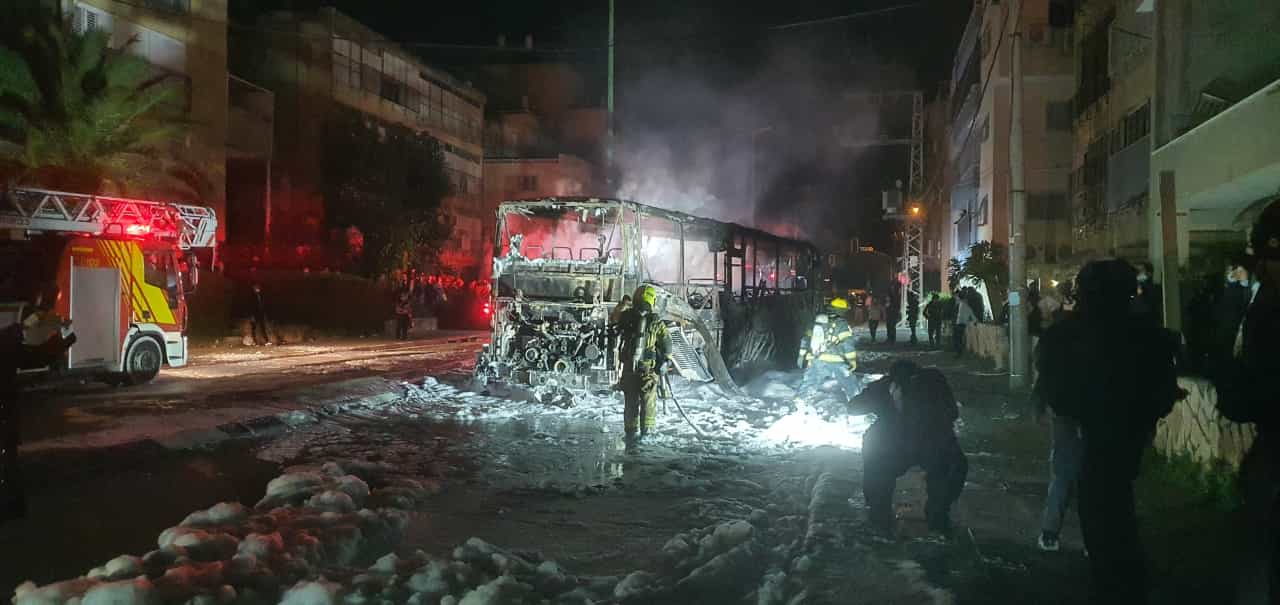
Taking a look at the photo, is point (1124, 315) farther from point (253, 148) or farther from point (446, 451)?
point (253, 148)

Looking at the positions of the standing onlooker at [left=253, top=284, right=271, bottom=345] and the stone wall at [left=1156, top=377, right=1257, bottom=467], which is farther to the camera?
the standing onlooker at [left=253, top=284, right=271, bottom=345]

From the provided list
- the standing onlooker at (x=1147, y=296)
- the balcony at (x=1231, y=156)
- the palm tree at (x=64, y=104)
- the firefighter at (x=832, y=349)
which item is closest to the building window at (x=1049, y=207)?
the balcony at (x=1231, y=156)

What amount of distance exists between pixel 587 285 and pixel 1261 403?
1024 centimetres

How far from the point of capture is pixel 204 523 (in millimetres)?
5840

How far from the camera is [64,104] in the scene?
66.0 feet

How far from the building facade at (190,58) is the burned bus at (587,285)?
530 inches

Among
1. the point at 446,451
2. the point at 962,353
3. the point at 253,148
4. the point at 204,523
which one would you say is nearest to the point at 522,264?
the point at 446,451

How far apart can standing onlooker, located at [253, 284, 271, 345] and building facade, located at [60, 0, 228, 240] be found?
3.45 metres

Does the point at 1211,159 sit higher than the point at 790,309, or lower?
higher

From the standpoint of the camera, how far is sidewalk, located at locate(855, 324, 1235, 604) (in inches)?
196

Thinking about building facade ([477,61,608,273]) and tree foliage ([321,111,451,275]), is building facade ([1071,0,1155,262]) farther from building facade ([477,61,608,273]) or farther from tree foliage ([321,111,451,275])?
tree foliage ([321,111,451,275])

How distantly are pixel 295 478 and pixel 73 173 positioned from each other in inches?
655

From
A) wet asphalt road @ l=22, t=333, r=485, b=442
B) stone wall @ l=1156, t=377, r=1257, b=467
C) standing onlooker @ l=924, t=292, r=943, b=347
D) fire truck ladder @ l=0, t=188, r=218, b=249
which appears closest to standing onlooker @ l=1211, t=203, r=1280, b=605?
stone wall @ l=1156, t=377, r=1257, b=467

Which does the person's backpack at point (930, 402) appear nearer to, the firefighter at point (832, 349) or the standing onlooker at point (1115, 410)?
the standing onlooker at point (1115, 410)
